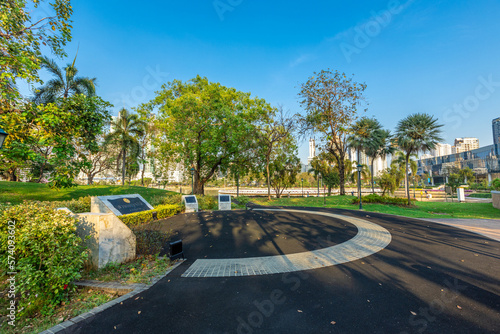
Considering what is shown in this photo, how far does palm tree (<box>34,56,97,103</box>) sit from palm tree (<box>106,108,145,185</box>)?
21.0ft

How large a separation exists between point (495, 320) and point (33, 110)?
37.0 feet

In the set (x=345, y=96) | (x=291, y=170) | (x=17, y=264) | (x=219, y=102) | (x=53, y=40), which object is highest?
(x=345, y=96)

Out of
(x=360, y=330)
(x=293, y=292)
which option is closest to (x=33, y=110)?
(x=293, y=292)

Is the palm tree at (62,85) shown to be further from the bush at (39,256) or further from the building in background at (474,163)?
the building in background at (474,163)

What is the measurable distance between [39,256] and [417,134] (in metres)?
27.3

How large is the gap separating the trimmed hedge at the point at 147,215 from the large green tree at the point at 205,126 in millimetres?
10015

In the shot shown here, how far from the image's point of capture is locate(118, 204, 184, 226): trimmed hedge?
961cm

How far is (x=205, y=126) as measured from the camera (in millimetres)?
24047

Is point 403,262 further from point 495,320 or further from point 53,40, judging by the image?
point 53,40

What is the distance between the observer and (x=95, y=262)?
5.25m

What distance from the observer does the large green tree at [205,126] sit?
2312 cm

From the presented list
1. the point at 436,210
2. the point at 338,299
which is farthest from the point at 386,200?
the point at 338,299

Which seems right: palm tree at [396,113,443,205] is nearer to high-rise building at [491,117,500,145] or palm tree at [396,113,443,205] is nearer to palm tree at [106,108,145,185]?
palm tree at [106,108,145,185]

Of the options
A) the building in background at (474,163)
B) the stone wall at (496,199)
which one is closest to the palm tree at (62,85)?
the stone wall at (496,199)
